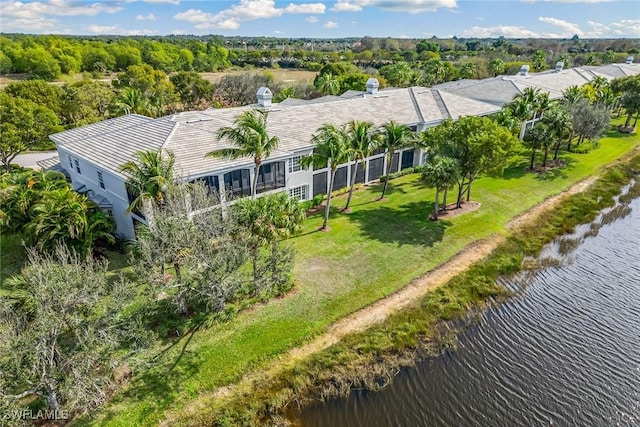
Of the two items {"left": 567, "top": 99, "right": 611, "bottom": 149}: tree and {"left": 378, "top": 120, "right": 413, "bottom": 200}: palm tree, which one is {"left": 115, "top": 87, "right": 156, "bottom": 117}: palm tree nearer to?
{"left": 378, "top": 120, "right": 413, "bottom": 200}: palm tree

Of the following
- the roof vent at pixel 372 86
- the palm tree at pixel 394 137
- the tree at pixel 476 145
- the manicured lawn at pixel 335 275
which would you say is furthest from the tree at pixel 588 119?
the palm tree at pixel 394 137

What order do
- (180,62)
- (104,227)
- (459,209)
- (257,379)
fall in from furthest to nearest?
(180,62)
(459,209)
(104,227)
(257,379)

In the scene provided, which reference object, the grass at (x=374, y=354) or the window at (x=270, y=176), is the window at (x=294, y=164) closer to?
the window at (x=270, y=176)

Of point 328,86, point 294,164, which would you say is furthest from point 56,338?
point 328,86

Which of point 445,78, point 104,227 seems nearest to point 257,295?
point 104,227

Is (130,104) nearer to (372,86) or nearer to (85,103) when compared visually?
(85,103)

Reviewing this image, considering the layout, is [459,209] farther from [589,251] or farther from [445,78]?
[445,78]

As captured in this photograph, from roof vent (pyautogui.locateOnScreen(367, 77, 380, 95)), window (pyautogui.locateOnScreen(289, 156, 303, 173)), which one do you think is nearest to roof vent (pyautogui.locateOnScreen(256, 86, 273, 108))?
window (pyautogui.locateOnScreen(289, 156, 303, 173))
